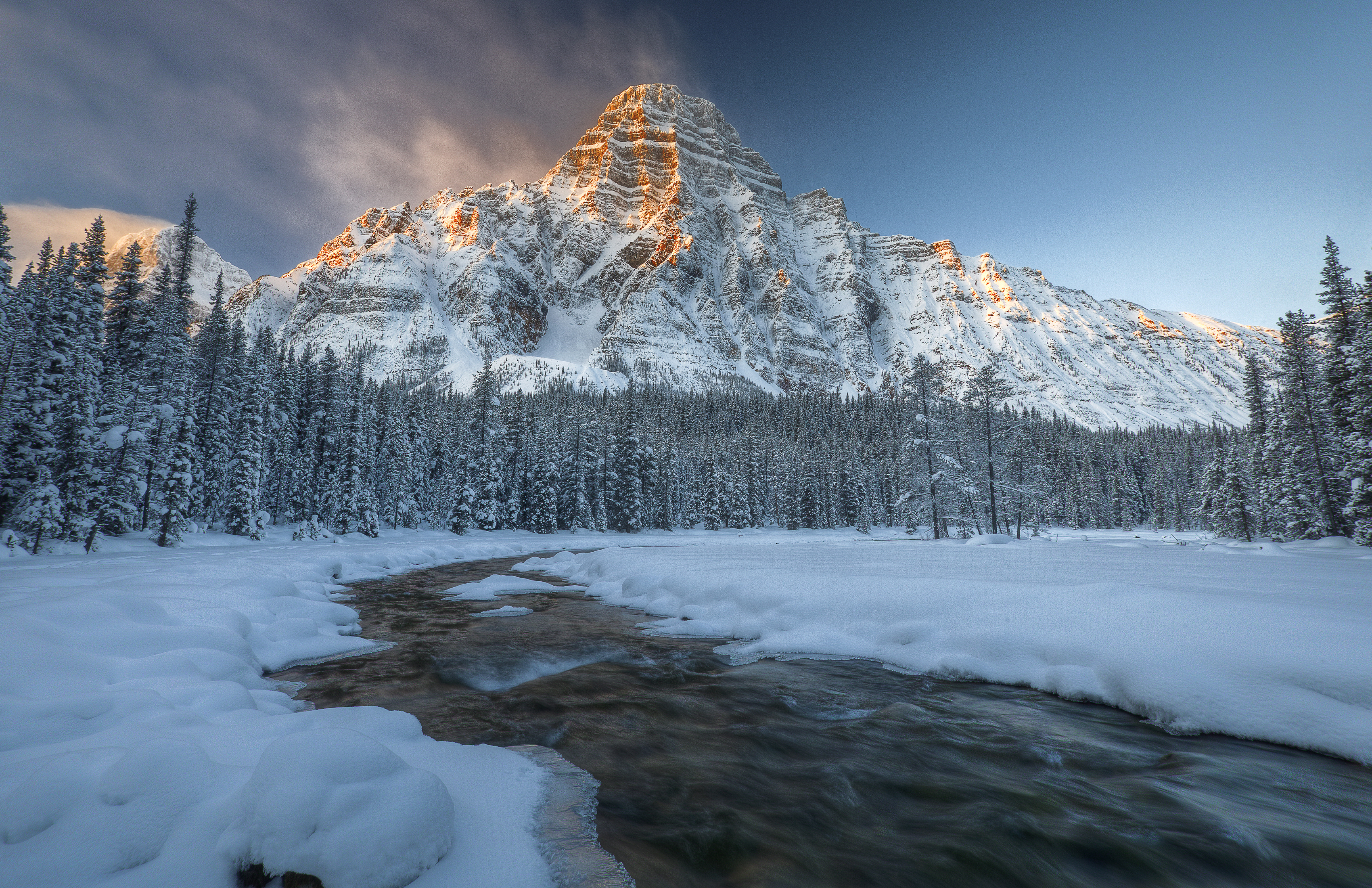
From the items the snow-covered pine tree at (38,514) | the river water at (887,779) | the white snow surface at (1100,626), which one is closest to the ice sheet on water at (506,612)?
the white snow surface at (1100,626)

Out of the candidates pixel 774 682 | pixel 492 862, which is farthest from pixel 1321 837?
pixel 492 862

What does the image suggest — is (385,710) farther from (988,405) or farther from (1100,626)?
(988,405)

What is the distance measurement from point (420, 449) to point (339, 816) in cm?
5787

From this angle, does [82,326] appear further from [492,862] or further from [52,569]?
[492,862]

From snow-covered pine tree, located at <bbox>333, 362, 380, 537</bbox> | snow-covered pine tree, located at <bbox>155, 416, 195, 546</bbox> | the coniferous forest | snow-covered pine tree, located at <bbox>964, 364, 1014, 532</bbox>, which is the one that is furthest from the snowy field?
snow-covered pine tree, located at <bbox>333, 362, 380, 537</bbox>

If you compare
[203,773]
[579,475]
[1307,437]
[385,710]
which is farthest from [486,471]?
[1307,437]

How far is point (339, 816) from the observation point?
8.96ft

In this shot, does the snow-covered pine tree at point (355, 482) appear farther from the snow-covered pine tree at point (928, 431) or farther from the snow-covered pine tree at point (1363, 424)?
the snow-covered pine tree at point (1363, 424)

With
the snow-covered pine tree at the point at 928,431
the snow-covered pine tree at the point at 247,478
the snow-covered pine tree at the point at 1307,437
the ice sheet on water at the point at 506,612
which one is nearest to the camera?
the ice sheet on water at the point at 506,612

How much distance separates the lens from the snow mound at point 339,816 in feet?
8.42

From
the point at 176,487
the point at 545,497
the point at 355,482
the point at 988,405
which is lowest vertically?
the point at 545,497

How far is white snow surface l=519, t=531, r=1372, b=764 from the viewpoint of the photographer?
4926 millimetres

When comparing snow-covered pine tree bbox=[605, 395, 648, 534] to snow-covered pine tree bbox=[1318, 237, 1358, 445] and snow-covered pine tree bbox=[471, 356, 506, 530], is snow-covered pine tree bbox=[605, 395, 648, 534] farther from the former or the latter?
snow-covered pine tree bbox=[1318, 237, 1358, 445]

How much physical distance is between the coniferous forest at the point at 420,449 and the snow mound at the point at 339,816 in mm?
28532
